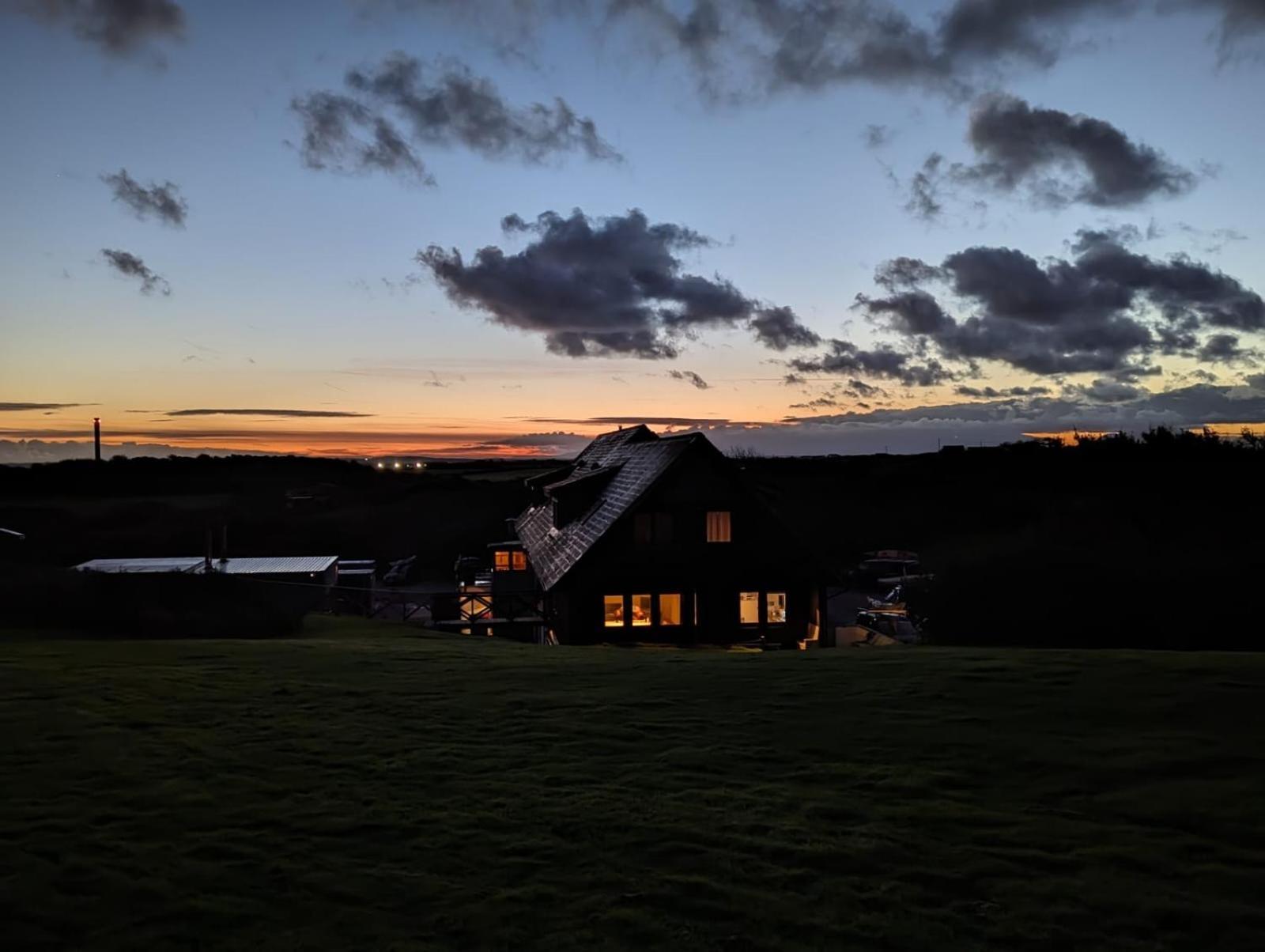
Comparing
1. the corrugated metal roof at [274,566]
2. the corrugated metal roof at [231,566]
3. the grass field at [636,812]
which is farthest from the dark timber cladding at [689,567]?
the corrugated metal roof at [231,566]

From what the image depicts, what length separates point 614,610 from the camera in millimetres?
33844

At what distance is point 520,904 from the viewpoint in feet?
25.0

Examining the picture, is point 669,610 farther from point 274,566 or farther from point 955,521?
point 955,521

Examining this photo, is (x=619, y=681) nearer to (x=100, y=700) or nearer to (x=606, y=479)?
(x=100, y=700)

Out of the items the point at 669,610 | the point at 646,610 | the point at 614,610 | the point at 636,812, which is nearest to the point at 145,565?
the point at 614,610

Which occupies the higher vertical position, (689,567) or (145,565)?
(145,565)

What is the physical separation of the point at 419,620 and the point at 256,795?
30795 mm

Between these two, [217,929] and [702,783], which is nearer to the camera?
[217,929]

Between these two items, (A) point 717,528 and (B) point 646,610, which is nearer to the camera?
(B) point 646,610

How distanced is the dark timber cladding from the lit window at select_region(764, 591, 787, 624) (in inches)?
1.3

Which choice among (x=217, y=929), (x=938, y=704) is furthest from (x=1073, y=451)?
(x=217, y=929)

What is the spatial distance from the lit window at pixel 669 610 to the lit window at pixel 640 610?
61cm

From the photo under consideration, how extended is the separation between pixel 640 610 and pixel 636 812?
2406 cm

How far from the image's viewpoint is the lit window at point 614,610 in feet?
110
